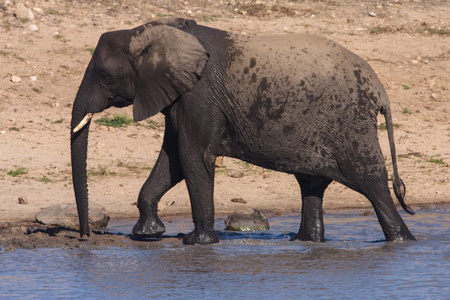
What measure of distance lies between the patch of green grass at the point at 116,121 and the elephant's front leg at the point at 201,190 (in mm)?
5324

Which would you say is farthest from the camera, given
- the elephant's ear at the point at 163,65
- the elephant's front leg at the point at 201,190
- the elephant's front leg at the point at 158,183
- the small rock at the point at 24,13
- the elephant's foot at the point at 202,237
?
the small rock at the point at 24,13

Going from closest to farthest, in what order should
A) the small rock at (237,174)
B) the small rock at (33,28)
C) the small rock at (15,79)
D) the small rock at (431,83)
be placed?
the small rock at (237,174), the small rock at (15,79), the small rock at (431,83), the small rock at (33,28)

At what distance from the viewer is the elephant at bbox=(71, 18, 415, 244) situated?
7.80m

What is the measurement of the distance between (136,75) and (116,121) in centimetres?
530

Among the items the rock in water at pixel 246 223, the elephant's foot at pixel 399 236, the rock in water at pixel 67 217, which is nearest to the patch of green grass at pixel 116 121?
the rock in water at pixel 67 217

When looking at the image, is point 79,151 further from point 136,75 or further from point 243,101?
point 243,101

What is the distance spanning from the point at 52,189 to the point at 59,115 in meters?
2.84

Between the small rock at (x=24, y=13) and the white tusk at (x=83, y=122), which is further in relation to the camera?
the small rock at (x=24, y=13)

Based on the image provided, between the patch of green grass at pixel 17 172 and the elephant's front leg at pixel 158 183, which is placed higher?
the elephant's front leg at pixel 158 183

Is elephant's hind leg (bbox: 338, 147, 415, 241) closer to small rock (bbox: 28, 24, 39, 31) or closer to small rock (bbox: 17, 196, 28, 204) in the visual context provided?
small rock (bbox: 17, 196, 28, 204)

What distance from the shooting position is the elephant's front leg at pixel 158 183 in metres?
8.41

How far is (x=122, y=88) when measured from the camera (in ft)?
26.6

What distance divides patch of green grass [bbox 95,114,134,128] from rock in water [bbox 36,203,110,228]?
3851mm

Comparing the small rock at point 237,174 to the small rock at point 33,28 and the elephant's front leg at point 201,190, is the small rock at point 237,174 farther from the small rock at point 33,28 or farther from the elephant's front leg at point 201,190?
the small rock at point 33,28
